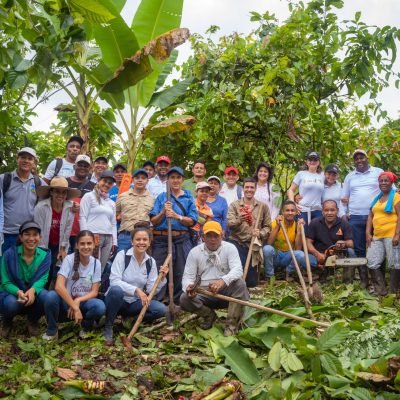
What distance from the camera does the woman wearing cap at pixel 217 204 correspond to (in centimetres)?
787

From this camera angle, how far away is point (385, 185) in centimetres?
762

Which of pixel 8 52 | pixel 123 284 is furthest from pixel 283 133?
pixel 8 52

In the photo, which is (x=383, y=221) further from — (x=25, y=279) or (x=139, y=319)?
(x=25, y=279)

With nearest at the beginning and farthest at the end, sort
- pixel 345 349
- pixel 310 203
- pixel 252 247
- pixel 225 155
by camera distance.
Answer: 1. pixel 345 349
2. pixel 252 247
3. pixel 310 203
4. pixel 225 155

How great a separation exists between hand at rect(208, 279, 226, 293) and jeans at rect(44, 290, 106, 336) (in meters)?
1.16

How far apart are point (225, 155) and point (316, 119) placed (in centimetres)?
176

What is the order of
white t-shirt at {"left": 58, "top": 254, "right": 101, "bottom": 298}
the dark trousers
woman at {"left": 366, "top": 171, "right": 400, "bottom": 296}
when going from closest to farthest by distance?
white t-shirt at {"left": 58, "top": 254, "right": 101, "bottom": 298} < the dark trousers < woman at {"left": 366, "top": 171, "right": 400, "bottom": 296}

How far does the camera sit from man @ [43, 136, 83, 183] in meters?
7.07

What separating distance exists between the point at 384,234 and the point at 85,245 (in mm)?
4153

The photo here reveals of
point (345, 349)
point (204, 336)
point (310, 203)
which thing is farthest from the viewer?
point (310, 203)

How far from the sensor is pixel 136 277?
6086mm

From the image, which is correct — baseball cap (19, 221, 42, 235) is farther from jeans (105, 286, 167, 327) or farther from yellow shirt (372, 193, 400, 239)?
yellow shirt (372, 193, 400, 239)

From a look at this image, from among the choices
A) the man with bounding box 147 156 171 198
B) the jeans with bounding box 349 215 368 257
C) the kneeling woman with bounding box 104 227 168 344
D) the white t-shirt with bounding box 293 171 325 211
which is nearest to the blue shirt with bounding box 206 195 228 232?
the man with bounding box 147 156 171 198

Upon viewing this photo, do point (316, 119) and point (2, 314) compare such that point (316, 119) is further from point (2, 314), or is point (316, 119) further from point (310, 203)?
point (2, 314)
